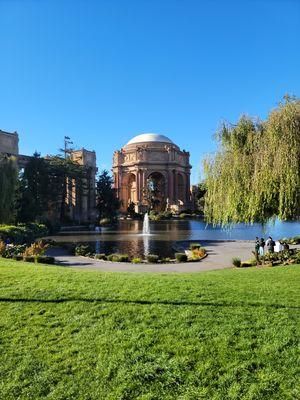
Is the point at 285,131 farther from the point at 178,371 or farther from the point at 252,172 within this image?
the point at 178,371

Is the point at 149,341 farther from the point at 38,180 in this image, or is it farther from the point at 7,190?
the point at 38,180

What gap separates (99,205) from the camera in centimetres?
6869

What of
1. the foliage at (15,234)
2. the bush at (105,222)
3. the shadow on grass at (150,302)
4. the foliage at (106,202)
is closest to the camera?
the shadow on grass at (150,302)

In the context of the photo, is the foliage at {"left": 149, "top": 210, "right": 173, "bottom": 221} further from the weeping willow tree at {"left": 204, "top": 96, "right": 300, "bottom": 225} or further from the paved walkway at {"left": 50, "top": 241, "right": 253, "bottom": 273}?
the weeping willow tree at {"left": 204, "top": 96, "right": 300, "bottom": 225}

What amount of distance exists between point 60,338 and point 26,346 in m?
0.52

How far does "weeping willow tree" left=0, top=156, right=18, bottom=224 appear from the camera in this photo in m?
32.7

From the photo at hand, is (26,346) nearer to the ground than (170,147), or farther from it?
nearer to the ground

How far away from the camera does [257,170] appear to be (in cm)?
1105

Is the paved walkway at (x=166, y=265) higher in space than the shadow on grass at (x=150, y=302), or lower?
lower

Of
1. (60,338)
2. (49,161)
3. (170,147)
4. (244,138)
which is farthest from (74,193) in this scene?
(60,338)

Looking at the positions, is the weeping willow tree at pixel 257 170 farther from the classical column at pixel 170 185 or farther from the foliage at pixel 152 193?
the classical column at pixel 170 185

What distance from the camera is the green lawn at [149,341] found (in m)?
4.70

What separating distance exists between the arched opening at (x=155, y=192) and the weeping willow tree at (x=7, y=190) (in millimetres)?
61550

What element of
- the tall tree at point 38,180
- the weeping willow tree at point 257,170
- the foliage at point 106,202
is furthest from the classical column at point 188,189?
the weeping willow tree at point 257,170
